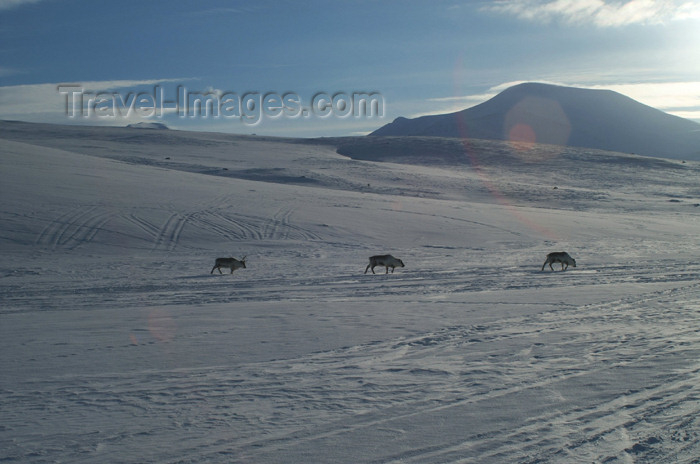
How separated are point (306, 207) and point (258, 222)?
4357 mm

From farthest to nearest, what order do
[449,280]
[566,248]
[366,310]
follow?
[566,248]
[449,280]
[366,310]

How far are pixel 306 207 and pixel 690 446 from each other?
78.8ft

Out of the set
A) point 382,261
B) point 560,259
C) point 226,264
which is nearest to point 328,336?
point 382,261

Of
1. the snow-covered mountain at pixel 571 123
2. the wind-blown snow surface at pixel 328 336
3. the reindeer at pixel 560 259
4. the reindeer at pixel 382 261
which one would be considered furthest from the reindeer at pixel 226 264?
the snow-covered mountain at pixel 571 123

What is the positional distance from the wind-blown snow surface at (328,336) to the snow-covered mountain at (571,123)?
3947 inches

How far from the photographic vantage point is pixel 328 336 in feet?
31.0

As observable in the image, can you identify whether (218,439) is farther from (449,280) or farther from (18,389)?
(449,280)

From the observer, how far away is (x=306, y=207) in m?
28.6

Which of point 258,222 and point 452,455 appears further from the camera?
point 258,222

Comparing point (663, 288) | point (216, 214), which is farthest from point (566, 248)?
point (216, 214)

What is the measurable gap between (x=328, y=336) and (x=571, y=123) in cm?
14986

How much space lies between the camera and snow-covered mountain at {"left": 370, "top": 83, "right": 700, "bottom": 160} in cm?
12575

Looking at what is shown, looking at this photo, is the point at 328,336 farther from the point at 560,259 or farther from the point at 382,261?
the point at 560,259

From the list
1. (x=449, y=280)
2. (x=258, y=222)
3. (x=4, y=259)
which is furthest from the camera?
(x=258, y=222)
